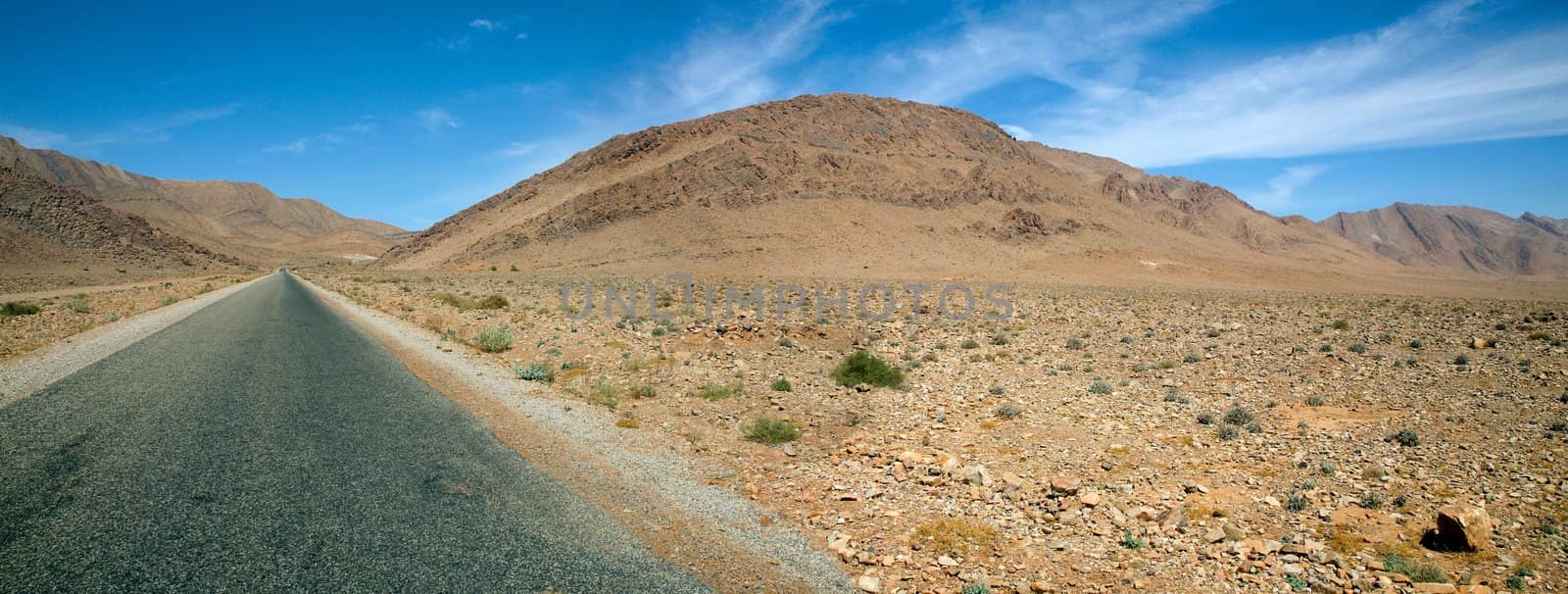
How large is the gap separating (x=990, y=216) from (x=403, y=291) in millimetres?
59813

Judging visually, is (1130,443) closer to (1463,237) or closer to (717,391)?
(717,391)

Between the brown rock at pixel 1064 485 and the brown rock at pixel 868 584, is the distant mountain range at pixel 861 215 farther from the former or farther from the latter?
the brown rock at pixel 868 584

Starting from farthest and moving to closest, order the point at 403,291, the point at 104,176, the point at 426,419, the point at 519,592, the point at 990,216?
the point at 104,176 < the point at 990,216 < the point at 403,291 < the point at 426,419 < the point at 519,592

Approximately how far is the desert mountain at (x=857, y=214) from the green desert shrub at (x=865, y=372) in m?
40.5

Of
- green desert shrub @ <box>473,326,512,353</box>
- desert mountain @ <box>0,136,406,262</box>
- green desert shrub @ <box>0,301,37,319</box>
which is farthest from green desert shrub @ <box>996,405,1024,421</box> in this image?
desert mountain @ <box>0,136,406,262</box>

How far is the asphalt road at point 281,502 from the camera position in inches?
166

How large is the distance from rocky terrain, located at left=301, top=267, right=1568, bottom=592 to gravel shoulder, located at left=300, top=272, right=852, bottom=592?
349 mm

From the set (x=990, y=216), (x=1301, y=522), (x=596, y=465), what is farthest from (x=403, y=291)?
(x=990, y=216)

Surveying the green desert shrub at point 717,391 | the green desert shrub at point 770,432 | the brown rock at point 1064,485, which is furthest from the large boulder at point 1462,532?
the green desert shrub at point 717,391

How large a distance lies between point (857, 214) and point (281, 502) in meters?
68.5

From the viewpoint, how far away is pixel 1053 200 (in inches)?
3219

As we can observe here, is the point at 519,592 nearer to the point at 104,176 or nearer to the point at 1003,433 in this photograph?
the point at 1003,433

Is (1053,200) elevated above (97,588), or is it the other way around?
(1053,200)

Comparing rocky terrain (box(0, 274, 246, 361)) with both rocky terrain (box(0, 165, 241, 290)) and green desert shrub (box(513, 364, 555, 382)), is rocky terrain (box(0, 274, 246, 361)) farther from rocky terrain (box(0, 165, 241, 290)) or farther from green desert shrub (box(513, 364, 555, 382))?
rocky terrain (box(0, 165, 241, 290))
